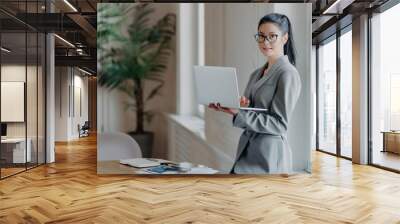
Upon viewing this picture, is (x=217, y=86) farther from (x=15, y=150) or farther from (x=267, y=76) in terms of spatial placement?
(x=15, y=150)

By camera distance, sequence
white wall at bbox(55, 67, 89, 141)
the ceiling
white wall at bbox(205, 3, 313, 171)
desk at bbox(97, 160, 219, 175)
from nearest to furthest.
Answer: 1. white wall at bbox(205, 3, 313, 171)
2. desk at bbox(97, 160, 219, 175)
3. the ceiling
4. white wall at bbox(55, 67, 89, 141)

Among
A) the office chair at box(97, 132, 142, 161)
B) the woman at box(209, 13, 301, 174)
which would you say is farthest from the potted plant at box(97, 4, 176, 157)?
the woman at box(209, 13, 301, 174)

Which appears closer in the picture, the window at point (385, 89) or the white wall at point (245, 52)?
the white wall at point (245, 52)

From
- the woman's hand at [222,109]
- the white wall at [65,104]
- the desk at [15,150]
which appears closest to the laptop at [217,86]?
the woman's hand at [222,109]

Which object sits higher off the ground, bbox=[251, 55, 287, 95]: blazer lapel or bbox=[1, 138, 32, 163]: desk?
bbox=[251, 55, 287, 95]: blazer lapel

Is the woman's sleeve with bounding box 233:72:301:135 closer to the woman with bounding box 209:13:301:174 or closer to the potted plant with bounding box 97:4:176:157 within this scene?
the woman with bounding box 209:13:301:174

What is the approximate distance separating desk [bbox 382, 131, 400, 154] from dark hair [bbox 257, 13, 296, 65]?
2.55 meters

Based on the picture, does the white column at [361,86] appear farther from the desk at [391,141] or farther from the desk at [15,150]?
the desk at [15,150]

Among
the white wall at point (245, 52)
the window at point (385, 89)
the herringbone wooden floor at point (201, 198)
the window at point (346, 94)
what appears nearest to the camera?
the herringbone wooden floor at point (201, 198)

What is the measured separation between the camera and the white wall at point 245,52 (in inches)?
241

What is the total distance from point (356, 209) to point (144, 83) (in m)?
3.52

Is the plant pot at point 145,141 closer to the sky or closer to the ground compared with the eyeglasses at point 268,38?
closer to the ground

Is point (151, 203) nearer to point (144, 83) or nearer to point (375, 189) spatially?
point (144, 83)

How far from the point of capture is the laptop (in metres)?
5.96
